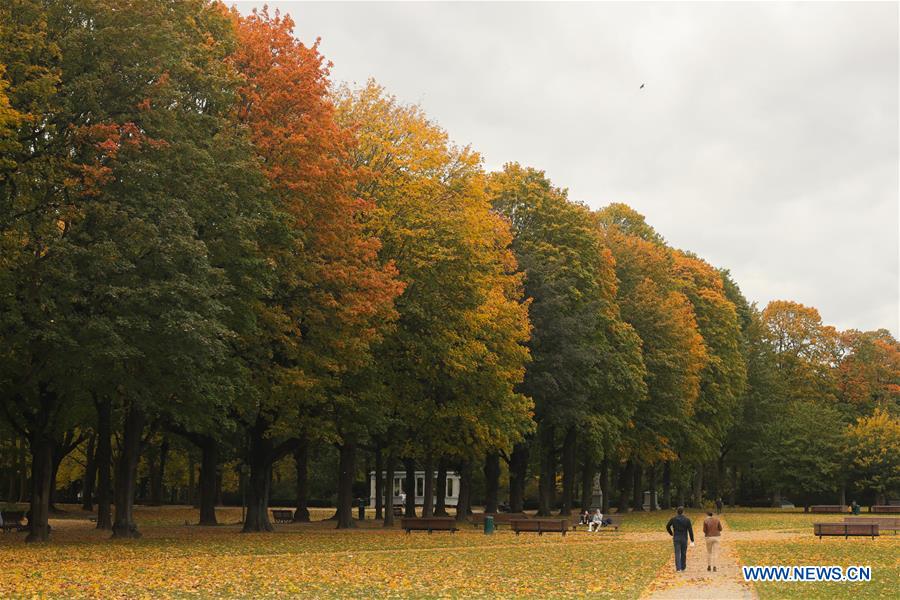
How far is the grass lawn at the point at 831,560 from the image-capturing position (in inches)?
774

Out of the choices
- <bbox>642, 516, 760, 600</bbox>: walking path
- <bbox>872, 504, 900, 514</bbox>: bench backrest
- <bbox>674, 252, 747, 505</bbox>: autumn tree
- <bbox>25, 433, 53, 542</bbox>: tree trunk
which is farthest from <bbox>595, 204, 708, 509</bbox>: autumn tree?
<bbox>25, 433, 53, 542</bbox>: tree trunk

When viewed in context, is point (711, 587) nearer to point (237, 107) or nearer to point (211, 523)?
point (237, 107)

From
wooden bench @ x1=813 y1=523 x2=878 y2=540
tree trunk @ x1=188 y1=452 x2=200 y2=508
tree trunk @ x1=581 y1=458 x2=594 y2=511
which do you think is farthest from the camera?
tree trunk @ x1=188 y1=452 x2=200 y2=508

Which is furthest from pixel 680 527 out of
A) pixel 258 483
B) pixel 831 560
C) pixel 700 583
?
pixel 258 483

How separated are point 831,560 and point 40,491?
887 inches

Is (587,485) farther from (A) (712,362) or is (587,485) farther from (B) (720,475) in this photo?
(B) (720,475)

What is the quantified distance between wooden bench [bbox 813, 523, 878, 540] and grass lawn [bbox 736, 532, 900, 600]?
0.31 meters

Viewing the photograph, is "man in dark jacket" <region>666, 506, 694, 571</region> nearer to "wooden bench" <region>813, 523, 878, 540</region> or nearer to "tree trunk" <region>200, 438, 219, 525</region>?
"wooden bench" <region>813, 523, 878, 540</region>

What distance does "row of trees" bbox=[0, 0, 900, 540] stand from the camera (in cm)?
2758

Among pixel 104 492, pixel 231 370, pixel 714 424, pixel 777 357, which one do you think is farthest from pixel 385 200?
pixel 777 357

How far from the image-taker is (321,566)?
24219 millimetres

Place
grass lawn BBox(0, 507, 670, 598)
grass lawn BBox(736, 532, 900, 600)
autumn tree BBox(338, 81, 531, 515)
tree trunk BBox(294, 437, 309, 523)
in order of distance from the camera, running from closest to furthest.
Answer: grass lawn BBox(0, 507, 670, 598) → grass lawn BBox(736, 532, 900, 600) → autumn tree BBox(338, 81, 531, 515) → tree trunk BBox(294, 437, 309, 523)

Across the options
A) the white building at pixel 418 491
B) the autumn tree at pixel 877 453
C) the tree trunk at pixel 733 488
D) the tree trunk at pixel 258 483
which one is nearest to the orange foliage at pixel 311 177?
the tree trunk at pixel 258 483

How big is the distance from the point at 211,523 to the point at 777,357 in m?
64.3
